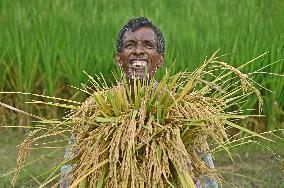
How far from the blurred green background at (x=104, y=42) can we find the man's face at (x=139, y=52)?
2380 mm

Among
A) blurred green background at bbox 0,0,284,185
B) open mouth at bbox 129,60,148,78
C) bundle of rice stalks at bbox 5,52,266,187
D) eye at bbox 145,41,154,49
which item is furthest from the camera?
blurred green background at bbox 0,0,284,185

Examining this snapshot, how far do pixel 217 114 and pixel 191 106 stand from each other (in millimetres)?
67

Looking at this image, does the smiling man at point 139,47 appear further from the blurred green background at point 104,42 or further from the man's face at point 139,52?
the blurred green background at point 104,42

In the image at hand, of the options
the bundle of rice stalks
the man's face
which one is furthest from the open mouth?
the bundle of rice stalks

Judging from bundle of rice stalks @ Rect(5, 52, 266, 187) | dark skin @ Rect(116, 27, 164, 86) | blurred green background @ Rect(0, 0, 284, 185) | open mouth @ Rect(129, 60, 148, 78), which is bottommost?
bundle of rice stalks @ Rect(5, 52, 266, 187)

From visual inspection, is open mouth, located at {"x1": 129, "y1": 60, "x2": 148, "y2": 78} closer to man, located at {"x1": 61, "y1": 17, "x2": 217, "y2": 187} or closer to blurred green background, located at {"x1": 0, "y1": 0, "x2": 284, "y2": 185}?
man, located at {"x1": 61, "y1": 17, "x2": 217, "y2": 187}

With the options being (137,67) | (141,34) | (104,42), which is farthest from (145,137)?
(104,42)

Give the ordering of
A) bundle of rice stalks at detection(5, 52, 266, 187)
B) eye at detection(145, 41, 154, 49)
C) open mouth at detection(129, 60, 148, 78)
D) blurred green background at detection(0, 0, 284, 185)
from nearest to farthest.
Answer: bundle of rice stalks at detection(5, 52, 266, 187) < open mouth at detection(129, 60, 148, 78) < eye at detection(145, 41, 154, 49) < blurred green background at detection(0, 0, 284, 185)

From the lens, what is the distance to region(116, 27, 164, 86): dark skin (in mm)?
2345

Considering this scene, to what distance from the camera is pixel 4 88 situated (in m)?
5.79

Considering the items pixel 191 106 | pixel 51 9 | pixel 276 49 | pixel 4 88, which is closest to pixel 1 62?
pixel 4 88

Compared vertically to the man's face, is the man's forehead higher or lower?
higher

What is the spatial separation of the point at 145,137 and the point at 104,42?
3.56m

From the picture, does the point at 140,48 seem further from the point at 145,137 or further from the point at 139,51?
the point at 145,137
